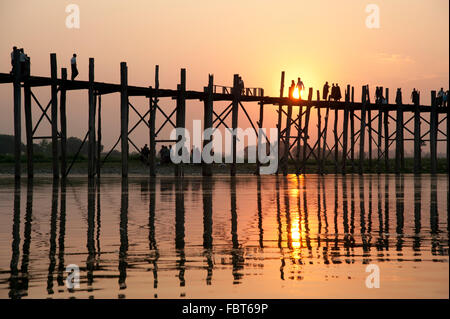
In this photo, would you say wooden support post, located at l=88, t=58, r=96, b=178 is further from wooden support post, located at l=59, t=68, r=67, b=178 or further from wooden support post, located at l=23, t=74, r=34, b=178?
wooden support post, located at l=23, t=74, r=34, b=178

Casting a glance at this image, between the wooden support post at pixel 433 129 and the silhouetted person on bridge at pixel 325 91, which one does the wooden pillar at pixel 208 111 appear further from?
the wooden support post at pixel 433 129

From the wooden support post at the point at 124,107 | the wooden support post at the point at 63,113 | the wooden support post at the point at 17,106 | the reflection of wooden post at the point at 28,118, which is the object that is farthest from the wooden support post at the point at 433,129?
the wooden support post at the point at 17,106

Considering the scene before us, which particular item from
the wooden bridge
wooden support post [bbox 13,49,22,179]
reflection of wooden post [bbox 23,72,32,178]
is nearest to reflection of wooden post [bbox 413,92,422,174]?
the wooden bridge

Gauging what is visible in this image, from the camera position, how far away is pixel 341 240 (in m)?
10.2

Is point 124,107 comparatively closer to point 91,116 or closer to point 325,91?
point 91,116

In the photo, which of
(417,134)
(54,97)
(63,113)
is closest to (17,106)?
(54,97)

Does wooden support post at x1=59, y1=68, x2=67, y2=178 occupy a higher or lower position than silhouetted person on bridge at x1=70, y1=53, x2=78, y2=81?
lower

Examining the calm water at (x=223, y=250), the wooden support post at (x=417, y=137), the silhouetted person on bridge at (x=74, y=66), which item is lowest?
the calm water at (x=223, y=250)

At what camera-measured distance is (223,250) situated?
916cm

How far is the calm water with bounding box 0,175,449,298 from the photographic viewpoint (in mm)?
6727

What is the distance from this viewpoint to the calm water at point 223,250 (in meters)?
6.73

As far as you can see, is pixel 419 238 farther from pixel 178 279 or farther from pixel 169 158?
pixel 169 158

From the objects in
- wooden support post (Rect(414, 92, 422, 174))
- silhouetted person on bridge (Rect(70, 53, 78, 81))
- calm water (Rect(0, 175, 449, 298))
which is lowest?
calm water (Rect(0, 175, 449, 298))
